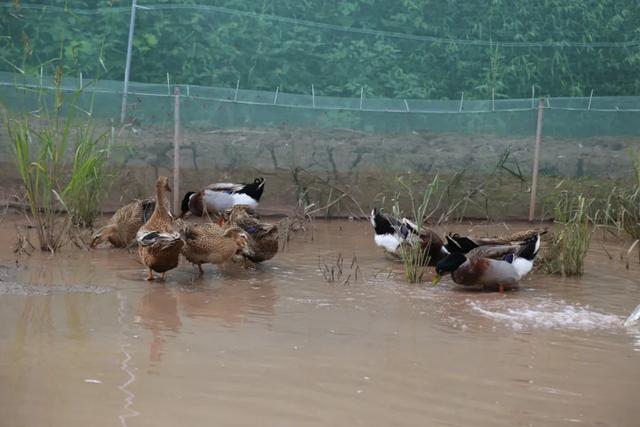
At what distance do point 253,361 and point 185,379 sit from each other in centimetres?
50

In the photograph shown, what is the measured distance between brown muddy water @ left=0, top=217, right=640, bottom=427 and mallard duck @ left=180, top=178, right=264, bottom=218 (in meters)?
2.14

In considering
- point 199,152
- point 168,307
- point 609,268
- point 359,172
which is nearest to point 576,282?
point 609,268

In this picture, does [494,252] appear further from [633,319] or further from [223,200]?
[223,200]

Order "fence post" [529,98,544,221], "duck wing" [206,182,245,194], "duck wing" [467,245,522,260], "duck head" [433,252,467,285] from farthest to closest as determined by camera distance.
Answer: "fence post" [529,98,544,221], "duck wing" [206,182,245,194], "duck wing" [467,245,522,260], "duck head" [433,252,467,285]

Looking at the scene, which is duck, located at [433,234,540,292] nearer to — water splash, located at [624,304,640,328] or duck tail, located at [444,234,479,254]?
duck tail, located at [444,234,479,254]

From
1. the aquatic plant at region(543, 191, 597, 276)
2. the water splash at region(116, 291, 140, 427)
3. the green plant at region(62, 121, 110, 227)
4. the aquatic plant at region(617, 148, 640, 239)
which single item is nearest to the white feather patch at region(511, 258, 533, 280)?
the aquatic plant at region(543, 191, 597, 276)

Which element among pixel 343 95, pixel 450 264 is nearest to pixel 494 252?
pixel 450 264

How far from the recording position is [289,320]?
6.71 meters

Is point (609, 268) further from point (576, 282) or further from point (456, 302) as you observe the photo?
point (456, 302)

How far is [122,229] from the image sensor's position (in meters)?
9.16

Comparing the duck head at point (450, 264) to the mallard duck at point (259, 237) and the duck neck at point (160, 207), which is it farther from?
the duck neck at point (160, 207)

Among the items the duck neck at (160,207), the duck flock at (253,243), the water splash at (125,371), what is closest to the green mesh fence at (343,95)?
the duck flock at (253,243)

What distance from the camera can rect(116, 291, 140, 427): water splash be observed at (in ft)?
15.5

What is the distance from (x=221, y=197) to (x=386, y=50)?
17.5 ft
